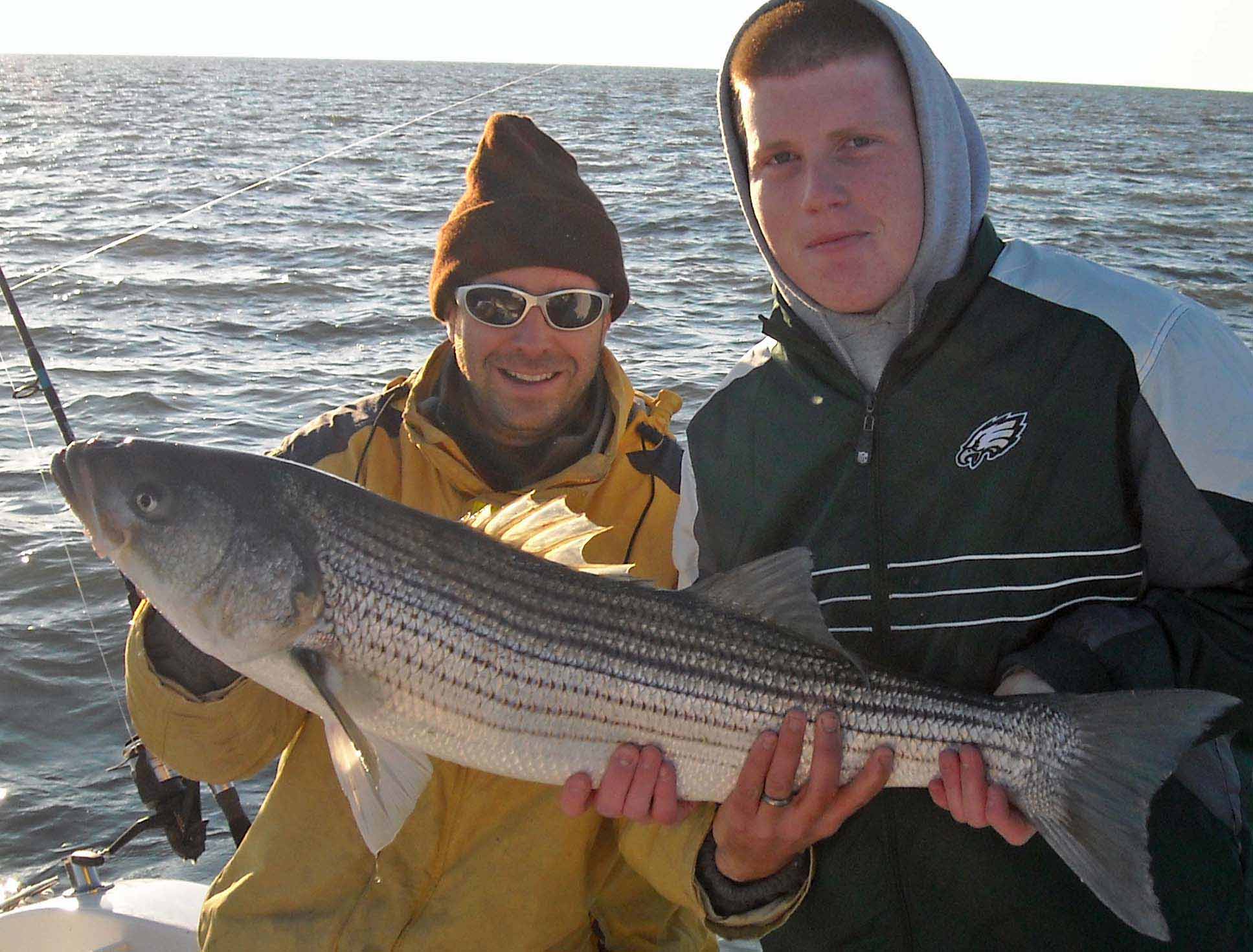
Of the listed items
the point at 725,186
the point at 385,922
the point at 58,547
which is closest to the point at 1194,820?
the point at 385,922

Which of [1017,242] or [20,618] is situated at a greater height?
[1017,242]

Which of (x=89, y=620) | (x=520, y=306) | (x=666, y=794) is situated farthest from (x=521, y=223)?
(x=89, y=620)

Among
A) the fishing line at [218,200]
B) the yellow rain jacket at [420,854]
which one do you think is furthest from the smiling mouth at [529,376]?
the fishing line at [218,200]

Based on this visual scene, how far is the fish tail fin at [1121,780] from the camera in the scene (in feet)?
9.04

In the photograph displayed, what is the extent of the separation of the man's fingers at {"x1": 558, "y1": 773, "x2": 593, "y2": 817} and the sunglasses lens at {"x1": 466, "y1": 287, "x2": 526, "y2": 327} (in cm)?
173

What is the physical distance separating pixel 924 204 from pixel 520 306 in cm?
157

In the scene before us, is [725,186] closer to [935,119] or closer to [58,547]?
[58,547]

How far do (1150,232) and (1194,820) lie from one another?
22.8m

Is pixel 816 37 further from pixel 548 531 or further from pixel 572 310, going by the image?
pixel 548 531

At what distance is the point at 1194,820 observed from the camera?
9.75ft

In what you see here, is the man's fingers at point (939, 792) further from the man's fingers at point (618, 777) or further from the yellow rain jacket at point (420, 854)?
the man's fingers at point (618, 777)

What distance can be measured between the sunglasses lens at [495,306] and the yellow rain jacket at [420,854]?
502 mm

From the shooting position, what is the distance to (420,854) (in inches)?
142

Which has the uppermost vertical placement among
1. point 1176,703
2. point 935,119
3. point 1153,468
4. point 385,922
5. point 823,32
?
point 823,32
